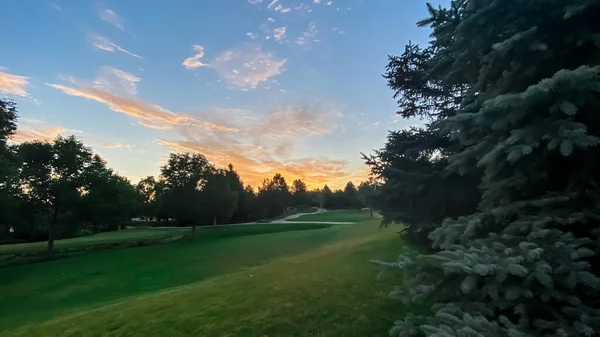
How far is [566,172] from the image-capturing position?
3.74 meters

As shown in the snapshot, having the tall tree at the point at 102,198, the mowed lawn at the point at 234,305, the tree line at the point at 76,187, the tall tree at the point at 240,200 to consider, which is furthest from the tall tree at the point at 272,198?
the mowed lawn at the point at 234,305

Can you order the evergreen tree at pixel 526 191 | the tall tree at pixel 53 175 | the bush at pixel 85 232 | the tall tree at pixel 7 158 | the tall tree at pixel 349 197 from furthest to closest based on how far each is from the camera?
1. the tall tree at pixel 349 197
2. the bush at pixel 85 232
3. the tall tree at pixel 53 175
4. the tall tree at pixel 7 158
5. the evergreen tree at pixel 526 191

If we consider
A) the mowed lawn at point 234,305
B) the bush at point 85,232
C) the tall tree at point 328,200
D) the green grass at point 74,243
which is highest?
the tall tree at point 328,200

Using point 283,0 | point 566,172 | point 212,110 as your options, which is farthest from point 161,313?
point 212,110

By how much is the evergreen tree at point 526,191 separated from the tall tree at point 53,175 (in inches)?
1047

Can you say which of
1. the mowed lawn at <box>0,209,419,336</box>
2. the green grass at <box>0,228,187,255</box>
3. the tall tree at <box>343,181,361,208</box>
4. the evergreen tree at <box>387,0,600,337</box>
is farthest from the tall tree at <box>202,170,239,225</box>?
the tall tree at <box>343,181,361,208</box>

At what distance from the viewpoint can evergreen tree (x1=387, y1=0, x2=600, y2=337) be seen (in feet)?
8.88

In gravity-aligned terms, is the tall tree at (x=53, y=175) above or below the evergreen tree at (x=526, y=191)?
above

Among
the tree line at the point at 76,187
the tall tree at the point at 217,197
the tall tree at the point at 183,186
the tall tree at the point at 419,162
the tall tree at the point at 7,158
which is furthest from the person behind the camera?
the tall tree at the point at 217,197

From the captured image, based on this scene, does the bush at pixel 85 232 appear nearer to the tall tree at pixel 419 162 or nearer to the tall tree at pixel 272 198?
the tall tree at pixel 272 198

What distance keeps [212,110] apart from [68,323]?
1382 cm

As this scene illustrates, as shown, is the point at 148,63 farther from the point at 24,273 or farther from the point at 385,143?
the point at 24,273

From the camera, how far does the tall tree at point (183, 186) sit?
94.9 feet

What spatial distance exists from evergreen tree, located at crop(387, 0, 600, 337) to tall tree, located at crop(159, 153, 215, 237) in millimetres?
27470
